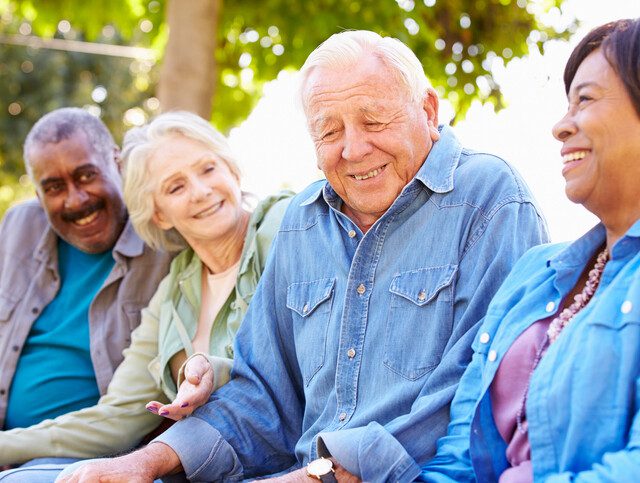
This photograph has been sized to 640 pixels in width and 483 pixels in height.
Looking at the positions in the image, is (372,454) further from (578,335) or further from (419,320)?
(578,335)

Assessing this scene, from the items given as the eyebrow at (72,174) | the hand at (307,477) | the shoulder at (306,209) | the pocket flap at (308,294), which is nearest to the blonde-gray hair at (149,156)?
the eyebrow at (72,174)

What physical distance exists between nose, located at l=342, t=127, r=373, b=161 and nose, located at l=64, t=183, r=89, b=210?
1.72m

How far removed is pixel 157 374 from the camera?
355 cm

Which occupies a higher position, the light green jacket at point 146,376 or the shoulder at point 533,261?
the shoulder at point 533,261

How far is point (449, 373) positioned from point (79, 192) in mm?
2178

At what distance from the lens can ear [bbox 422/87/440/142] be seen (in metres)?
2.83

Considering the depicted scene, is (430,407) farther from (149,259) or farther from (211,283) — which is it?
(149,259)

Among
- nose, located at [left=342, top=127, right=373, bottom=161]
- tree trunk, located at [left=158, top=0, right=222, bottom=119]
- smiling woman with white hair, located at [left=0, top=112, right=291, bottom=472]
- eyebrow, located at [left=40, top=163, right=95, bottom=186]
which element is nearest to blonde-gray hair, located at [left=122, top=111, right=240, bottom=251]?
smiling woman with white hair, located at [left=0, top=112, right=291, bottom=472]

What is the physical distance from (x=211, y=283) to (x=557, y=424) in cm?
196

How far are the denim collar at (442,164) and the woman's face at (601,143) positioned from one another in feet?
1.87

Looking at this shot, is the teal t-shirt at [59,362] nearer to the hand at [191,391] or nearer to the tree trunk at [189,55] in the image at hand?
the hand at [191,391]

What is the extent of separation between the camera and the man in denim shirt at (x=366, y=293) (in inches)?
98.1

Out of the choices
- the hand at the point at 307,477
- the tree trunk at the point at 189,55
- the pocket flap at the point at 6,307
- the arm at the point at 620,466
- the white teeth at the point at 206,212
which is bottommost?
the hand at the point at 307,477

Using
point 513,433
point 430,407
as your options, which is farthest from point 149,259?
point 513,433
